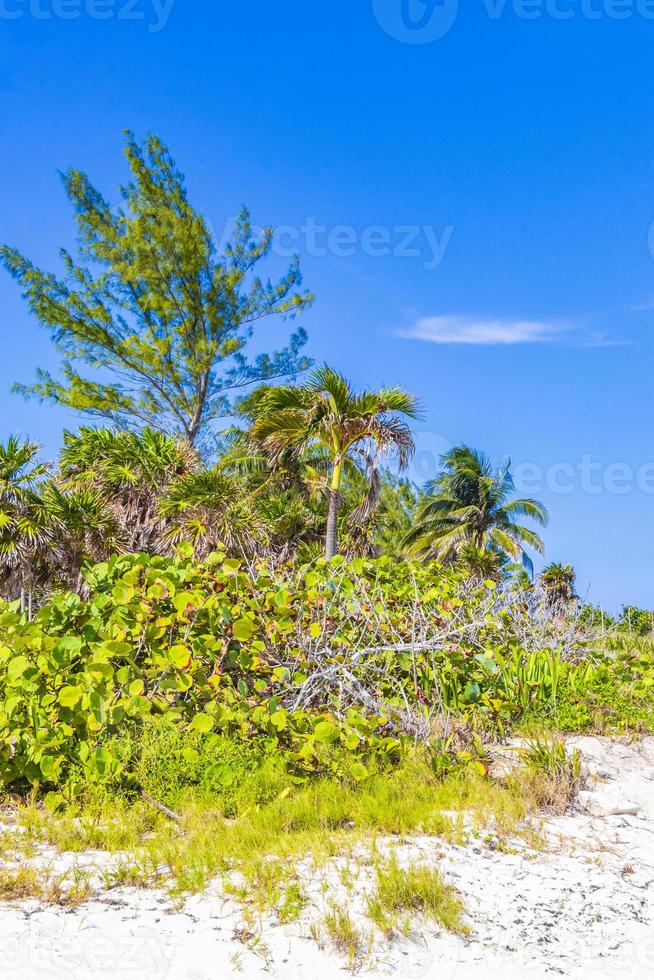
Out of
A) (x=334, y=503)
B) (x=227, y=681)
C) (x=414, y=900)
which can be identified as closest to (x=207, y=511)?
(x=334, y=503)

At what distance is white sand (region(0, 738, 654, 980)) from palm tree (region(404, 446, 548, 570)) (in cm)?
2570

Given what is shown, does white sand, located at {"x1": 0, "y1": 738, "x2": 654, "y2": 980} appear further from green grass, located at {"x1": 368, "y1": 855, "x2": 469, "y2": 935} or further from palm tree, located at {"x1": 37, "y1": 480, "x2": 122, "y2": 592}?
palm tree, located at {"x1": 37, "y1": 480, "x2": 122, "y2": 592}

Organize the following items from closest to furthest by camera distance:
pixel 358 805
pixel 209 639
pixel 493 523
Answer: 1. pixel 358 805
2. pixel 209 639
3. pixel 493 523

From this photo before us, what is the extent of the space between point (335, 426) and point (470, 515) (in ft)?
42.6

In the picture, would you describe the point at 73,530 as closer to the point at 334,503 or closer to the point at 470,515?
the point at 334,503

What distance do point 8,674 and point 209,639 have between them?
4.58 ft

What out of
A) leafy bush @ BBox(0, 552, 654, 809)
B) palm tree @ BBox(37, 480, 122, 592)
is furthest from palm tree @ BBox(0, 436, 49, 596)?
leafy bush @ BBox(0, 552, 654, 809)

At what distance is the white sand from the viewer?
2.88 meters

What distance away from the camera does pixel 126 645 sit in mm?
5266

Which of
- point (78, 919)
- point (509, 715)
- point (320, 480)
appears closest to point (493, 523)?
point (320, 480)

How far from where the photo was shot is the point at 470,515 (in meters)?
30.7

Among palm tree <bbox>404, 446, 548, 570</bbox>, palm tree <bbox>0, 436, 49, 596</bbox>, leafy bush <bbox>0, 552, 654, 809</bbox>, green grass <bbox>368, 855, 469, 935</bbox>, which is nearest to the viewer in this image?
green grass <bbox>368, 855, 469, 935</bbox>

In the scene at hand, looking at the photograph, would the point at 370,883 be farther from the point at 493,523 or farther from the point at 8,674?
the point at 493,523

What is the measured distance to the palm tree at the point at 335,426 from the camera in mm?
19047
